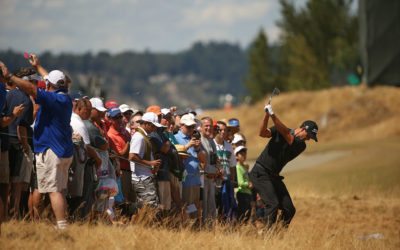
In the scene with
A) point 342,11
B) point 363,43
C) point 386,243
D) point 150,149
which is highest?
point 342,11

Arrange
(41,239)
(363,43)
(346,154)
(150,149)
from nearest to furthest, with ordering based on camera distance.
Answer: (41,239)
(150,149)
(363,43)
(346,154)

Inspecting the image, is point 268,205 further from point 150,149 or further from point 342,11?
point 342,11

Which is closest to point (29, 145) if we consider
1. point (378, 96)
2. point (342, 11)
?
point (378, 96)

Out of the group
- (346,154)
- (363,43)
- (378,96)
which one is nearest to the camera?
(363,43)

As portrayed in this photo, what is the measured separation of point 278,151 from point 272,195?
0.72 m

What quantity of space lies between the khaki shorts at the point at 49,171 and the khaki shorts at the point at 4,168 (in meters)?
0.93

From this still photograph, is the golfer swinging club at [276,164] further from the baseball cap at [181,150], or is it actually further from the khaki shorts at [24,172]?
the khaki shorts at [24,172]

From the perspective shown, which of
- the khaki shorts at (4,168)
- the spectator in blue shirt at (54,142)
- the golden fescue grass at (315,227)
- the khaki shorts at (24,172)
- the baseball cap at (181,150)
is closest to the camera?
the golden fescue grass at (315,227)

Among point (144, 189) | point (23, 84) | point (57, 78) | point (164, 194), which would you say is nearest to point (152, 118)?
point (144, 189)

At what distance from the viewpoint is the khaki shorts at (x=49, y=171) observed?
12469 mm

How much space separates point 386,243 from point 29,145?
25.4 feet

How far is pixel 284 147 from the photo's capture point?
16.1 meters

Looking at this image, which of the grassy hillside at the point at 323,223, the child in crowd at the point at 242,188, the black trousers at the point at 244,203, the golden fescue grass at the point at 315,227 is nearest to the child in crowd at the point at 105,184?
the golden fescue grass at the point at 315,227

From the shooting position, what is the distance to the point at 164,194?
16141 mm
